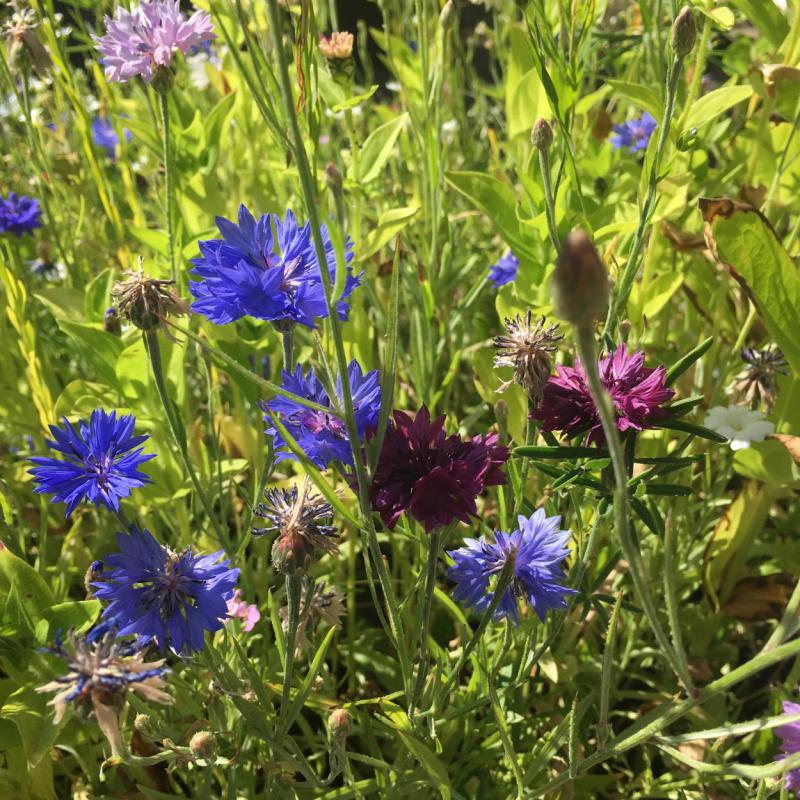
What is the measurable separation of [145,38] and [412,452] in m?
0.43

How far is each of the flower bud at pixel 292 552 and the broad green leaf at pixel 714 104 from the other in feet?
1.40

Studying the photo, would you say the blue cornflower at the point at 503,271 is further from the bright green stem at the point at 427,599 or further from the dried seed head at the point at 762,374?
the bright green stem at the point at 427,599

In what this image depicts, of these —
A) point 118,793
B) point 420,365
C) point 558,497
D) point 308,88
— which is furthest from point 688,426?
point 118,793

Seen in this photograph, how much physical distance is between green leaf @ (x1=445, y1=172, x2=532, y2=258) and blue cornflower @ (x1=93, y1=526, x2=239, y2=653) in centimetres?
38

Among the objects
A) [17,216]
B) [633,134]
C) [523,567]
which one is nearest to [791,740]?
[523,567]

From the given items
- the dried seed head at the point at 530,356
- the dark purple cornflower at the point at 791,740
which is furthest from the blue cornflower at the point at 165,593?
the dark purple cornflower at the point at 791,740

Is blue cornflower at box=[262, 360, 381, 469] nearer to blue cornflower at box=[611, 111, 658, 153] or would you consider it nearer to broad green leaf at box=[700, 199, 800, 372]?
broad green leaf at box=[700, 199, 800, 372]

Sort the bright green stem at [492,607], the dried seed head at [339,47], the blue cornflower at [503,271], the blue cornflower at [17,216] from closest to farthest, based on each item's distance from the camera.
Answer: the bright green stem at [492,607]
the dried seed head at [339,47]
the blue cornflower at [503,271]
the blue cornflower at [17,216]

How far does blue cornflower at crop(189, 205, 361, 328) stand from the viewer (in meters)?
0.51

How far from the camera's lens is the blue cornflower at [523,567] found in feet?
1.75

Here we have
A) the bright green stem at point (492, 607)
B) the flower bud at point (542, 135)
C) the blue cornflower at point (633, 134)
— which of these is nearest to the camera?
the bright green stem at point (492, 607)

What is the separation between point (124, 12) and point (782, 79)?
21.9 inches

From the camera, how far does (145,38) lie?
0.69 meters

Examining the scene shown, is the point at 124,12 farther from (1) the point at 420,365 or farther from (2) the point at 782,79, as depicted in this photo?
(2) the point at 782,79
